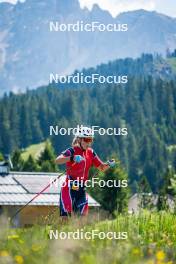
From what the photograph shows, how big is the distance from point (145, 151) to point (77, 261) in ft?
593

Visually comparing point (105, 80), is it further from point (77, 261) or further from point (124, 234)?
point (77, 261)

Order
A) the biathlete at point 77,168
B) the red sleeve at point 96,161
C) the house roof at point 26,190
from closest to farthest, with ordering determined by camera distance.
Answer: the biathlete at point 77,168, the red sleeve at point 96,161, the house roof at point 26,190

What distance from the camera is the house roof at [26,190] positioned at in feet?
170

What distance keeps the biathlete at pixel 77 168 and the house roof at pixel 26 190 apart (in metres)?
38.4

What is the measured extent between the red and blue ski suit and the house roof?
3840 centimetres

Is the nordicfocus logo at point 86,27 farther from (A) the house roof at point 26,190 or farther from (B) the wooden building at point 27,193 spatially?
(A) the house roof at point 26,190

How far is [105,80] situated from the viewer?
25.0ft

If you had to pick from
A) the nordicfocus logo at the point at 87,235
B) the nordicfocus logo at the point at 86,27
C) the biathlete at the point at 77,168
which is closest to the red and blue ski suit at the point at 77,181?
the biathlete at the point at 77,168

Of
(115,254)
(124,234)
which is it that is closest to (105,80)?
(124,234)

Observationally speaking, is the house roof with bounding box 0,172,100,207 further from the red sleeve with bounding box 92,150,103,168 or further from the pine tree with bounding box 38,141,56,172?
the red sleeve with bounding box 92,150,103,168

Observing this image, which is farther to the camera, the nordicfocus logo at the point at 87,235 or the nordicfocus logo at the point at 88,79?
the nordicfocus logo at the point at 88,79

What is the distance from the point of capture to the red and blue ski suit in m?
8.90

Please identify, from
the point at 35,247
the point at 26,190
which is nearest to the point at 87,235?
the point at 35,247

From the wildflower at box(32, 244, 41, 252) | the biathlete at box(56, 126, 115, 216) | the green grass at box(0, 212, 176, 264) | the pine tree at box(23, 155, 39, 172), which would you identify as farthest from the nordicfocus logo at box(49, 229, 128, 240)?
the pine tree at box(23, 155, 39, 172)
